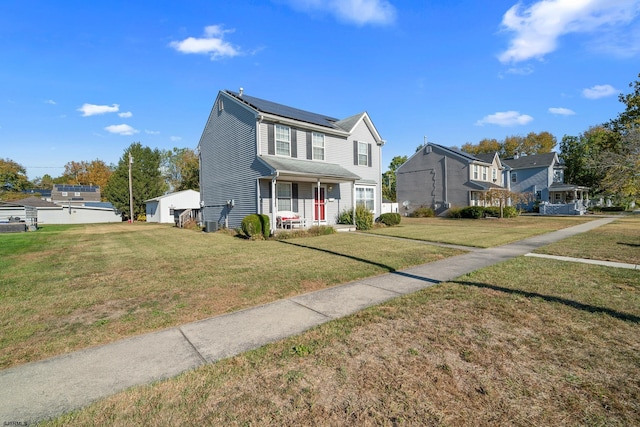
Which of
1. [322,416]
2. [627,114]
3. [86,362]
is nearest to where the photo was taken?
[322,416]

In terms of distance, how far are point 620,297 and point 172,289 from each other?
8.14 metres

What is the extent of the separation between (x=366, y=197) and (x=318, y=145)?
535cm

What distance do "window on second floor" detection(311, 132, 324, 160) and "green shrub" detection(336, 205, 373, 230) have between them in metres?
3.81

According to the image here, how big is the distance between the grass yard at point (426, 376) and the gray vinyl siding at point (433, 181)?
96.7 feet

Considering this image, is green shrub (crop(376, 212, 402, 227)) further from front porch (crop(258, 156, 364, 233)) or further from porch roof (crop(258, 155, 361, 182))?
porch roof (crop(258, 155, 361, 182))

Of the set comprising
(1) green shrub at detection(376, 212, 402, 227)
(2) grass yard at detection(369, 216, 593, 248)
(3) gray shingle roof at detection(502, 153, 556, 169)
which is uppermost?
(3) gray shingle roof at detection(502, 153, 556, 169)

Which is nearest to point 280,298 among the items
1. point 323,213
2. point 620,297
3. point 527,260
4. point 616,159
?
point 620,297

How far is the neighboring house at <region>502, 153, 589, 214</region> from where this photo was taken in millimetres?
40062

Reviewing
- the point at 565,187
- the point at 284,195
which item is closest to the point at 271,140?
the point at 284,195

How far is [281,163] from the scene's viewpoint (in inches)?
611

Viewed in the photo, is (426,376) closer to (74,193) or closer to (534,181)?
(534,181)

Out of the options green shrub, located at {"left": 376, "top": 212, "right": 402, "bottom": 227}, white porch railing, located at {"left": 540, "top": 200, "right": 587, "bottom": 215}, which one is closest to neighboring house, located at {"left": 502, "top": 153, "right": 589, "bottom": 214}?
white porch railing, located at {"left": 540, "top": 200, "right": 587, "bottom": 215}

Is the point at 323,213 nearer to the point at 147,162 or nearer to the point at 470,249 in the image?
the point at 470,249

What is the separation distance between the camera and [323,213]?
18.5 metres
